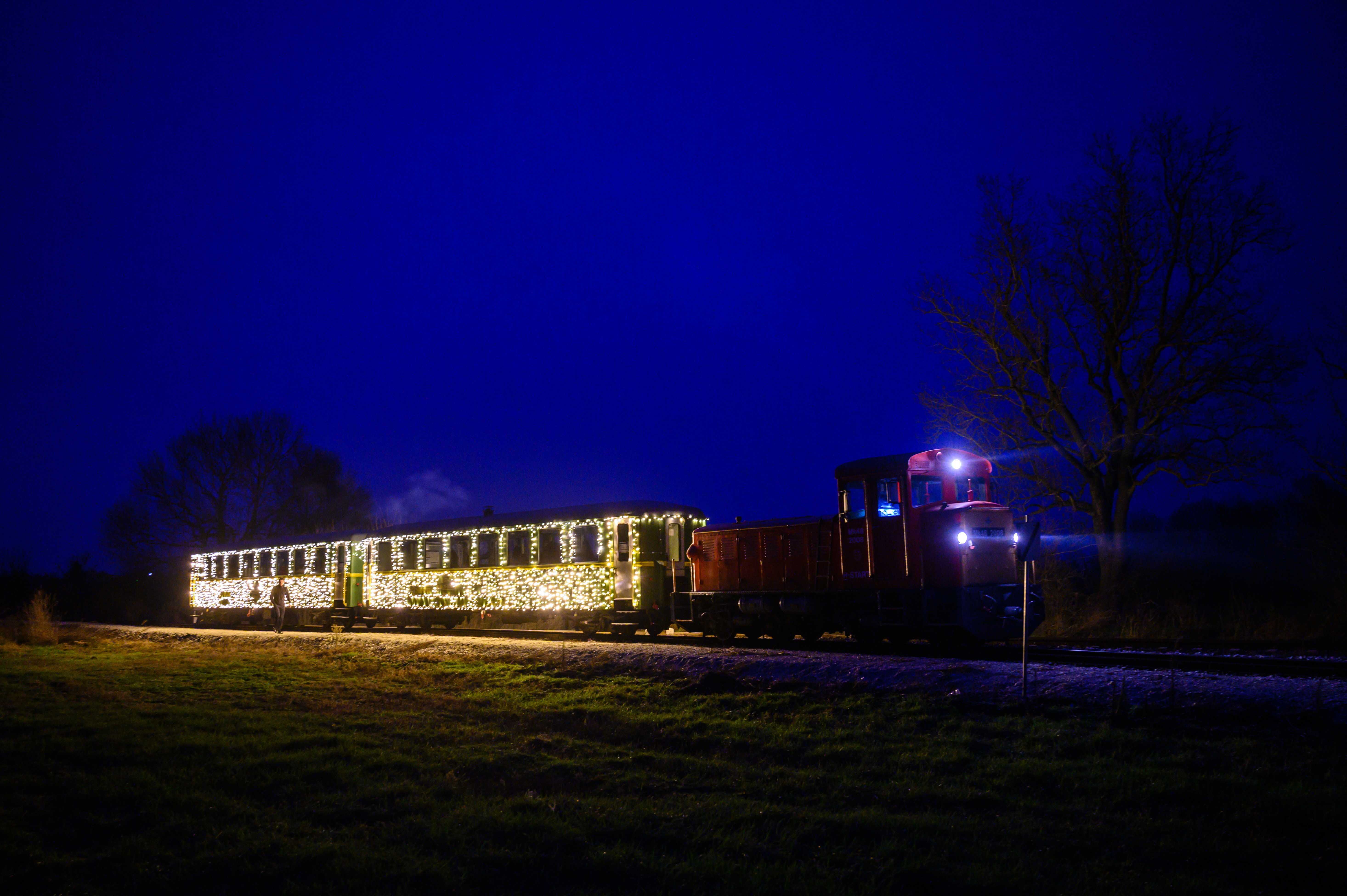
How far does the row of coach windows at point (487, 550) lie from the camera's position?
2169cm

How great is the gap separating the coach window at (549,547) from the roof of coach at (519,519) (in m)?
0.31

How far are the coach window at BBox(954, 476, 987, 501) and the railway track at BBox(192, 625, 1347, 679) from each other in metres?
2.76

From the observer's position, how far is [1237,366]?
21.8 m

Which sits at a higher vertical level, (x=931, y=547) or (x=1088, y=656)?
(x=931, y=547)

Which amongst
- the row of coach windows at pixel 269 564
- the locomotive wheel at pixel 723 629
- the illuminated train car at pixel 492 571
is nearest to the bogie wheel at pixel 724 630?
the locomotive wheel at pixel 723 629

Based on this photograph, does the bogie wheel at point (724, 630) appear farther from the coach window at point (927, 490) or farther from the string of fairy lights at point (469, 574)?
the coach window at point (927, 490)

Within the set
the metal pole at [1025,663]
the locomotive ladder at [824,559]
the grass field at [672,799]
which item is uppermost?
the locomotive ladder at [824,559]

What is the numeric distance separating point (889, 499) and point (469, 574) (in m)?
13.4

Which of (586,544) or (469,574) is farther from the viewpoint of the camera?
(469,574)

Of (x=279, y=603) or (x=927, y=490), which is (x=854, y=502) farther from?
(x=279, y=603)

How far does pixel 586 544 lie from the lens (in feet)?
70.8

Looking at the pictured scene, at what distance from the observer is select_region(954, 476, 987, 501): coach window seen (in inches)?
632

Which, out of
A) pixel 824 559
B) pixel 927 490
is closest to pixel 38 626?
pixel 824 559

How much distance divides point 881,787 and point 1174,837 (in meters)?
2.36
